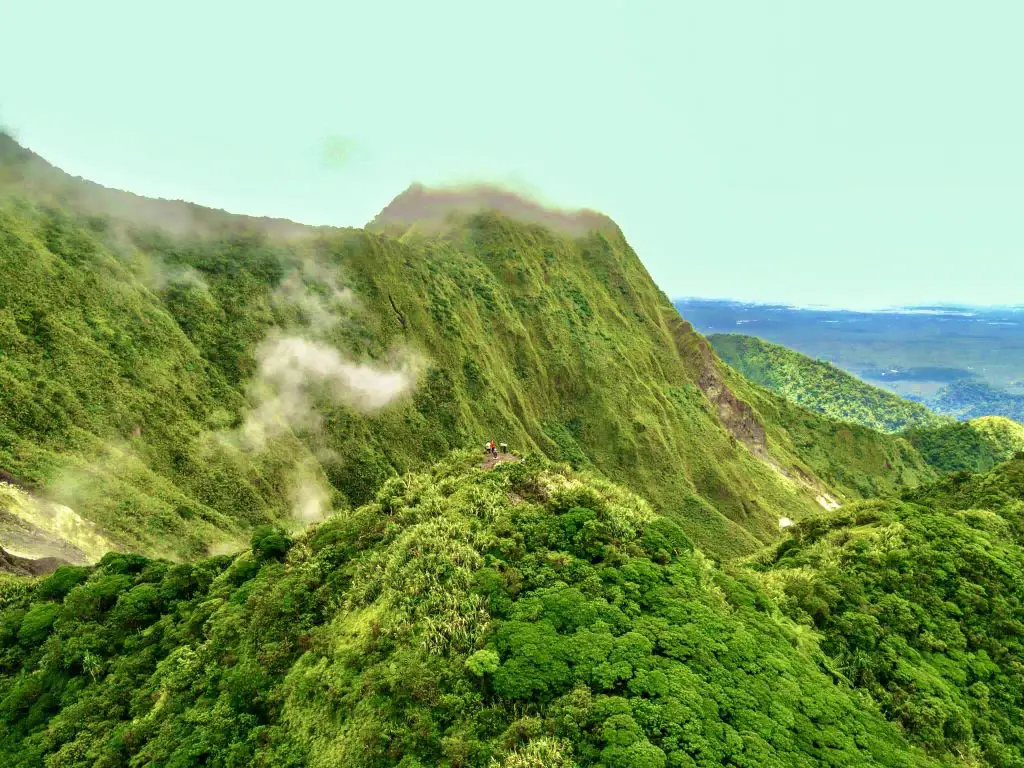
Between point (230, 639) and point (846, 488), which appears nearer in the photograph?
point (230, 639)

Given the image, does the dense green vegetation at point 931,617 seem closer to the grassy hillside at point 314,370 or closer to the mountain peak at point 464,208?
the grassy hillside at point 314,370

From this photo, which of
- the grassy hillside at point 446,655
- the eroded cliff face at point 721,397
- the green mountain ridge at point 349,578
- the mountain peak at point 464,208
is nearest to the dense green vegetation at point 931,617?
the green mountain ridge at point 349,578

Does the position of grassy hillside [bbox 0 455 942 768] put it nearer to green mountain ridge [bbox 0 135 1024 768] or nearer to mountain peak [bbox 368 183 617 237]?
green mountain ridge [bbox 0 135 1024 768]

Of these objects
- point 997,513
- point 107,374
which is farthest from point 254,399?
point 997,513

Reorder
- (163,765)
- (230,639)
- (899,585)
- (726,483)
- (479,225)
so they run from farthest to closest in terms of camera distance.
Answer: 1. (479,225)
2. (726,483)
3. (899,585)
4. (230,639)
5. (163,765)

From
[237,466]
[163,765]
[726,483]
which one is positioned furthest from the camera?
[726,483]

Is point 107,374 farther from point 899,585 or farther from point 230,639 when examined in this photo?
point 899,585

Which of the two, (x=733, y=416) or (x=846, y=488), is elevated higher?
(x=733, y=416)

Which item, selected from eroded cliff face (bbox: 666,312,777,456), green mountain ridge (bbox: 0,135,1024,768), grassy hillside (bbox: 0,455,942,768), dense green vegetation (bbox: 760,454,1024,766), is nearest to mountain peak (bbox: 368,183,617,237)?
eroded cliff face (bbox: 666,312,777,456)
